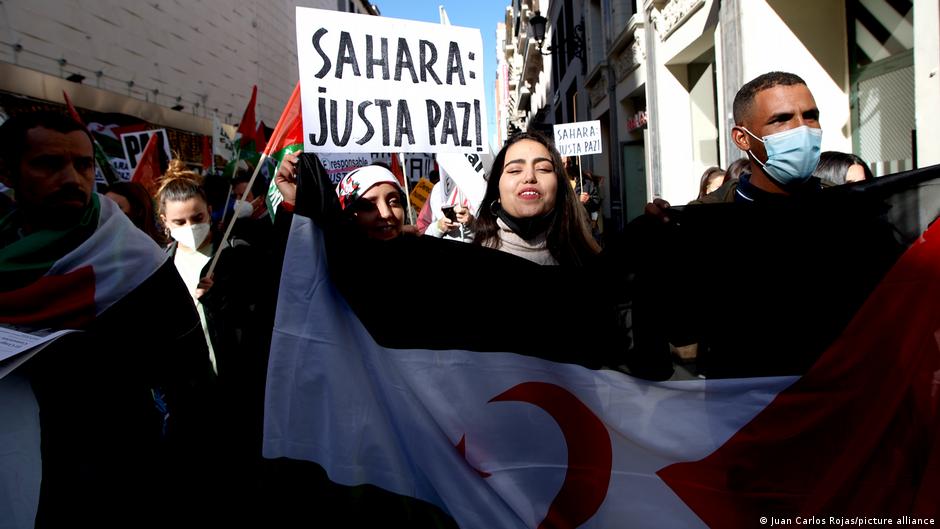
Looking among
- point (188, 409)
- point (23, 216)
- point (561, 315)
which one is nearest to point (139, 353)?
point (188, 409)

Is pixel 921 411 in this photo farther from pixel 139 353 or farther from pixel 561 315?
pixel 139 353

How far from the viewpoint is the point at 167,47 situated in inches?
537

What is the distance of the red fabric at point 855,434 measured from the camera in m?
1.71

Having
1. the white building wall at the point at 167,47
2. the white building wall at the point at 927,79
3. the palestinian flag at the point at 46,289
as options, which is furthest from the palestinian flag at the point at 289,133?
the white building wall at the point at 167,47

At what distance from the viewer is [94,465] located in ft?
6.20

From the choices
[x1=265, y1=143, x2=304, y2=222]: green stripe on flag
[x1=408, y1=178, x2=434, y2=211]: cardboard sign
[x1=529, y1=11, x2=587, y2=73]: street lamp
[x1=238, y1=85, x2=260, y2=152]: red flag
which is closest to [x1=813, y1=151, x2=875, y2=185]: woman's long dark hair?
[x1=265, y1=143, x2=304, y2=222]: green stripe on flag

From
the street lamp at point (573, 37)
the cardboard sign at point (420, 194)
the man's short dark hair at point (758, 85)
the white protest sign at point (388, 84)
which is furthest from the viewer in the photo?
the street lamp at point (573, 37)

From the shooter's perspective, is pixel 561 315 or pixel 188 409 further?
pixel 188 409

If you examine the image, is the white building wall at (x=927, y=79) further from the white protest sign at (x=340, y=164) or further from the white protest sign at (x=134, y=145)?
the white protest sign at (x=134, y=145)

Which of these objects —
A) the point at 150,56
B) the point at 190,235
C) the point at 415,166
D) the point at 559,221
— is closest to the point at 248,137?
the point at 190,235

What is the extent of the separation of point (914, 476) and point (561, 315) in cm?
106

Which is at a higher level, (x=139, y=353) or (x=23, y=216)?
(x=23, y=216)

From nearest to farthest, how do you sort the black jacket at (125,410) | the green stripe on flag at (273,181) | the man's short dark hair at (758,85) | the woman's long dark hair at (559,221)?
the black jacket at (125,410) < the man's short dark hair at (758,85) < the woman's long dark hair at (559,221) < the green stripe on flag at (273,181)

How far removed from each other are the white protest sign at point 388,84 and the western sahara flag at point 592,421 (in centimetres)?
152
